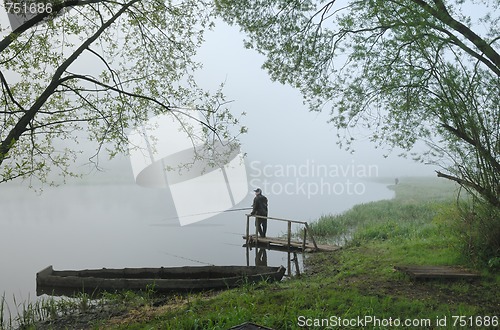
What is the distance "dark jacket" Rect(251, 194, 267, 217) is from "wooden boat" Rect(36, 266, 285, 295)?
463cm

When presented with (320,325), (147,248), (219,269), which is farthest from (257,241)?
(320,325)

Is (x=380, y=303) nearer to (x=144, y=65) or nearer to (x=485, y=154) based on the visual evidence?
(x=485, y=154)

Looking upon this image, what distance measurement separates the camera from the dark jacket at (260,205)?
16.2 m

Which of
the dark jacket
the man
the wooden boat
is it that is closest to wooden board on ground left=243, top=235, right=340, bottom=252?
the man

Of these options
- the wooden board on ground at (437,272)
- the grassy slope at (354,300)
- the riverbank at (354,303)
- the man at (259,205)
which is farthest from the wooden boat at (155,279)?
the man at (259,205)

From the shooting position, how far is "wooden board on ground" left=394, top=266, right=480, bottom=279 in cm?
781

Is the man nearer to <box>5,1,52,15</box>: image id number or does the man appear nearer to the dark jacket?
the dark jacket

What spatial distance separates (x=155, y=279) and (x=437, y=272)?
7.08m

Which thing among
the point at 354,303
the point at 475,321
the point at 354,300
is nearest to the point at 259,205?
the point at 354,300

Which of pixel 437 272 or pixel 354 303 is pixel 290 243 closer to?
pixel 437 272

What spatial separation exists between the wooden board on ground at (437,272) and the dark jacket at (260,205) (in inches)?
323

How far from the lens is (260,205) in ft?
53.4

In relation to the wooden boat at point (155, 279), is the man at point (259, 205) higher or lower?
higher

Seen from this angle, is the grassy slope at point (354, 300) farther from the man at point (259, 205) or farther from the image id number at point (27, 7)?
the image id number at point (27, 7)
